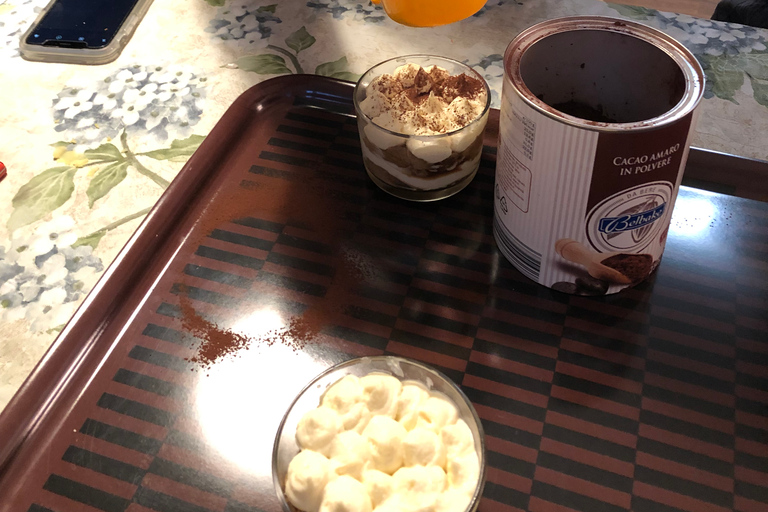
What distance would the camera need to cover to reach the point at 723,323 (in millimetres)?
595

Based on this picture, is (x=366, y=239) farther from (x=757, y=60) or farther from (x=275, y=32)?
(x=757, y=60)

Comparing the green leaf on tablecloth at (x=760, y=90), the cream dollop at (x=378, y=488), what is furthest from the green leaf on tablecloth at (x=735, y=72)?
the cream dollop at (x=378, y=488)

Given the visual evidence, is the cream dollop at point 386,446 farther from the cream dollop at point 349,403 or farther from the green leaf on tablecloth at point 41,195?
the green leaf on tablecloth at point 41,195

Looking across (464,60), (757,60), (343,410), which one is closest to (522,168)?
(343,410)

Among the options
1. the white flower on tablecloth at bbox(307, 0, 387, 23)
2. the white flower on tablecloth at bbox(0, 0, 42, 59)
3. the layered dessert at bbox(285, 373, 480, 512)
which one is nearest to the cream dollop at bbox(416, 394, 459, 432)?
the layered dessert at bbox(285, 373, 480, 512)

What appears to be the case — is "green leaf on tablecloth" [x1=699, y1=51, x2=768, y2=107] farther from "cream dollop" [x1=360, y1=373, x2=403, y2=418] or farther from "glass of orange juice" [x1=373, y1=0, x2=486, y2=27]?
"cream dollop" [x1=360, y1=373, x2=403, y2=418]

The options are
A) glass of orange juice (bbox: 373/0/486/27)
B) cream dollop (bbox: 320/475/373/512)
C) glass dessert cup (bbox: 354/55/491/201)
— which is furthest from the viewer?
glass dessert cup (bbox: 354/55/491/201)

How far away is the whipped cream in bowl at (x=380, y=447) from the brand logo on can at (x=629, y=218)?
0.18 m

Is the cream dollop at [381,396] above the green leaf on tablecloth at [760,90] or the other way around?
above

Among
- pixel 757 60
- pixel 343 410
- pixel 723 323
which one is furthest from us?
pixel 757 60

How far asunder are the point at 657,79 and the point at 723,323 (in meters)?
0.22

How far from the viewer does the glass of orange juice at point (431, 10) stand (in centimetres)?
54

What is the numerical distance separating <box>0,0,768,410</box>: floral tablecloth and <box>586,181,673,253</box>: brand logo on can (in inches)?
9.8

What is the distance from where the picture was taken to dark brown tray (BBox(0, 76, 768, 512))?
51 cm
